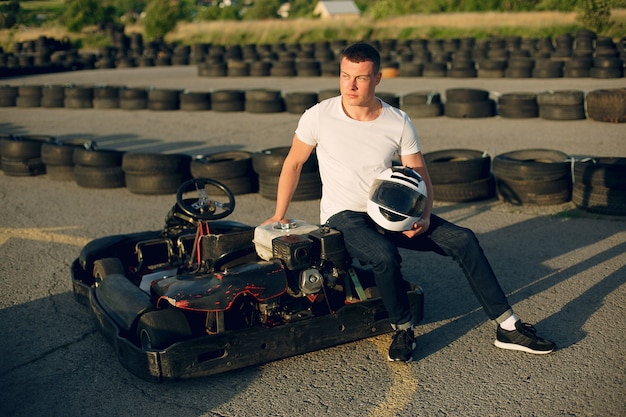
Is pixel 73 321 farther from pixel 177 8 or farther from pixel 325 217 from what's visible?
pixel 177 8

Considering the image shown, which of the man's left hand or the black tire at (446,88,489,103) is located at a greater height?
the man's left hand

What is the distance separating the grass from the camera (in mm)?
33594

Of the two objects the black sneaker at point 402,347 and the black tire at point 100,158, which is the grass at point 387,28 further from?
the black sneaker at point 402,347

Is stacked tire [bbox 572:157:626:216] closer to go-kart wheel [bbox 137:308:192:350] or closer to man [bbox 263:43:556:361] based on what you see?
man [bbox 263:43:556:361]

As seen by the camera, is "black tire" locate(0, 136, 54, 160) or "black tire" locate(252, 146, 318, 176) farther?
"black tire" locate(0, 136, 54, 160)

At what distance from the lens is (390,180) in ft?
13.2

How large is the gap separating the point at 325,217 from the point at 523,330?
52.0 inches

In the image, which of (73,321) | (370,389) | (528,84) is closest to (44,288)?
(73,321)

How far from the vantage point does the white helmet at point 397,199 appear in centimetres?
396

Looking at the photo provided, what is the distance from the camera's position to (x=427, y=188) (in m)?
4.20

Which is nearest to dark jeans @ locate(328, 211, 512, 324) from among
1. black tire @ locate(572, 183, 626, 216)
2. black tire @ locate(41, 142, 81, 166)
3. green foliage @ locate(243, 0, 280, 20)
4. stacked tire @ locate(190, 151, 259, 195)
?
black tire @ locate(572, 183, 626, 216)

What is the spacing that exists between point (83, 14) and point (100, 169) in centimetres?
4365

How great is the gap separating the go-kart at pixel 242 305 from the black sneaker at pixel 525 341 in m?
0.54

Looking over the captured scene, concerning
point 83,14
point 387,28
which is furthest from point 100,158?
point 83,14
